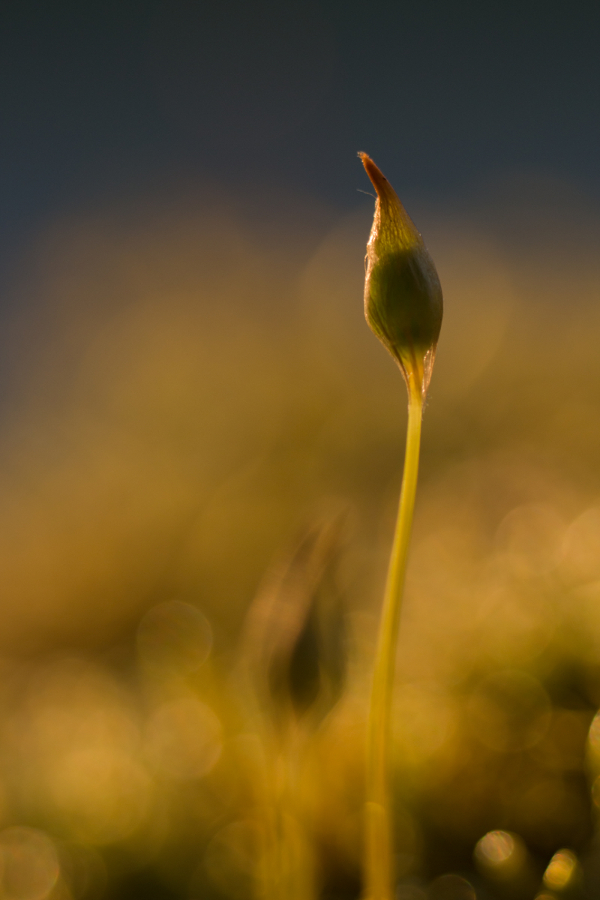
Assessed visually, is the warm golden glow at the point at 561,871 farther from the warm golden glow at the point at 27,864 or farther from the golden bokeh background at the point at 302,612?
the warm golden glow at the point at 27,864

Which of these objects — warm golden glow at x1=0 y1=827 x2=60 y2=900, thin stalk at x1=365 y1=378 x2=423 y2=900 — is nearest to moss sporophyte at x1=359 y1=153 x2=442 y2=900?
thin stalk at x1=365 y1=378 x2=423 y2=900

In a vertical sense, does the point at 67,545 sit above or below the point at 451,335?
below

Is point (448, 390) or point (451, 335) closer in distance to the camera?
point (448, 390)

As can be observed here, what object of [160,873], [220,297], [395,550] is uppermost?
[220,297]

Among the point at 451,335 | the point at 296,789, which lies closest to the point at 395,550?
the point at 296,789

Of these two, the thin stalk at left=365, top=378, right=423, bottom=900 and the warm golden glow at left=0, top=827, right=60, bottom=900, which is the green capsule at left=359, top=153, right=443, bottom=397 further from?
the warm golden glow at left=0, top=827, right=60, bottom=900

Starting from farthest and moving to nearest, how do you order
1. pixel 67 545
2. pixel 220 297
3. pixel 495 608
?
pixel 220 297
pixel 67 545
pixel 495 608

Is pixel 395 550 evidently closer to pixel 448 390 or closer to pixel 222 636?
pixel 222 636

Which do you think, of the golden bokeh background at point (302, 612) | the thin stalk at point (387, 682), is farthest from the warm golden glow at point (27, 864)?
→ the thin stalk at point (387, 682)
